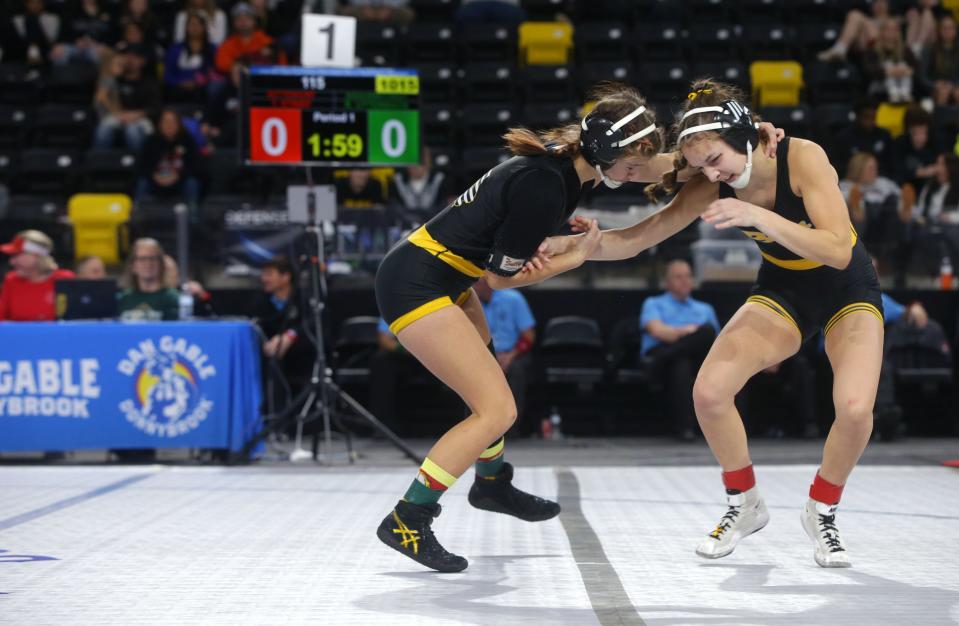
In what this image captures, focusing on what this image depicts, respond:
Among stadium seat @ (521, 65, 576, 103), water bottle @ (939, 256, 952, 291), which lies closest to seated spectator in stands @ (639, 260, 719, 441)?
water bottle @ (939, 256, 952, 291)

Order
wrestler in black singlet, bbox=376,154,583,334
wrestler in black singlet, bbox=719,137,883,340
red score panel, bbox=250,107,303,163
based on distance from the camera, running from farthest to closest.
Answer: red score panel, bbox=250,107,303,163 < wrestler in black singlet, bbox=719,137,883,340 < wrestler in black singlet, bbox=376,154,583,334

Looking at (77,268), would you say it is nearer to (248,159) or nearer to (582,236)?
(248,159)

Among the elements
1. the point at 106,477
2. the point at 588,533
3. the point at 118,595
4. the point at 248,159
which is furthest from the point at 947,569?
the point at 248,159

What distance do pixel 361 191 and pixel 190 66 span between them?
348cm

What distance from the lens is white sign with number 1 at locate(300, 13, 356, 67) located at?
7320 mm

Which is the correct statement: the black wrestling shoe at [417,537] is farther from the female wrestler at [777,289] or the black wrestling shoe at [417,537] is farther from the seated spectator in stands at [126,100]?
the seated spectator in stands at [126,100]

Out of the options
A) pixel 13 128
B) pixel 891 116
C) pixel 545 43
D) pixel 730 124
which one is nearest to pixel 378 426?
pixel 730 124

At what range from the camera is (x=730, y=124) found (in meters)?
3.71

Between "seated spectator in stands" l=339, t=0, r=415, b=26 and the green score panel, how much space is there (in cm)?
521

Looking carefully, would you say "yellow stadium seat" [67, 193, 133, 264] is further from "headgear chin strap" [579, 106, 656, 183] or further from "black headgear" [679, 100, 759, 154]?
"black headgear" [679, 100, 759, 154]

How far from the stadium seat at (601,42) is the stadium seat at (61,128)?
4.86 m

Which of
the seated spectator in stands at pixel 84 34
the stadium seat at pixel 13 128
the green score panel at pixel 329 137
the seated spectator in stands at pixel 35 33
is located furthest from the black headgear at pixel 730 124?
the seated spectator in stands at pixel 35 33

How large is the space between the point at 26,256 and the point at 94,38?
5.41 m

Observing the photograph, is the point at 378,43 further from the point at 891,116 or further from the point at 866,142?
the point at 891,116
